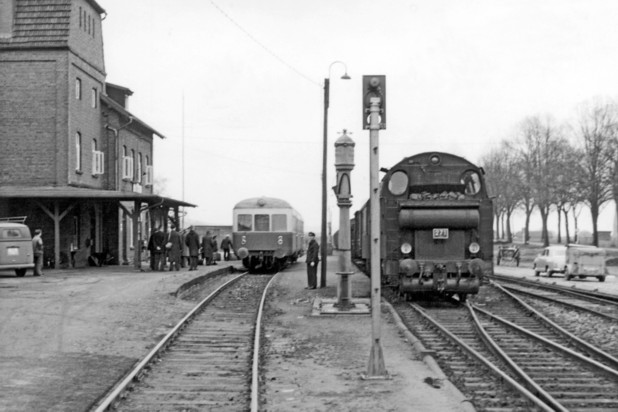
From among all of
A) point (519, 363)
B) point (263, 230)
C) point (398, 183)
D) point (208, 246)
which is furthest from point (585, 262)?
point (519, 363)

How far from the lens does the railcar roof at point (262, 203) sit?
104 ft

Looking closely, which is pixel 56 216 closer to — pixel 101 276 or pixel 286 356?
pixel 101 276

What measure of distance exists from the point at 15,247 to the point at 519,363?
18.2m

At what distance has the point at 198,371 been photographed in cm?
959

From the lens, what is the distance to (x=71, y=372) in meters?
9.44

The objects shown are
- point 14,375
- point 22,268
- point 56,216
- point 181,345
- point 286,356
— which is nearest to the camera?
point 14,375

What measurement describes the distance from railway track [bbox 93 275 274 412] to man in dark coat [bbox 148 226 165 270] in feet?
40.6

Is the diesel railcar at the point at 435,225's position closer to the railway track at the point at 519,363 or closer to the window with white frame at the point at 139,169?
the railway track at the point at 519,363

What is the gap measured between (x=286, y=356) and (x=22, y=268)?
16118 mm

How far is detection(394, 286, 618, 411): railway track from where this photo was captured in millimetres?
7836

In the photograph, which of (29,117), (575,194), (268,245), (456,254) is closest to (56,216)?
(29,117)

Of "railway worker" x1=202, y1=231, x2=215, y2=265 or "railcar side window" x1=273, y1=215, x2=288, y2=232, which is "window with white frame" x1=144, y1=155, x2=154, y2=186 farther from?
"railcar side window" x1=273, y1=215, x2=288, y2=232

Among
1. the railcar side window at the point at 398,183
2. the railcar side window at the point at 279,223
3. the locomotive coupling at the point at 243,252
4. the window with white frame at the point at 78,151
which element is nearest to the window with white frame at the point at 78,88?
the window with white frame at the point at 78,151

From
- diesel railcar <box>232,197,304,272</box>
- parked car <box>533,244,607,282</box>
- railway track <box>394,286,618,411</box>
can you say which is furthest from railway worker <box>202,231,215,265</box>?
railway track <box>394,286,618,411</box>
